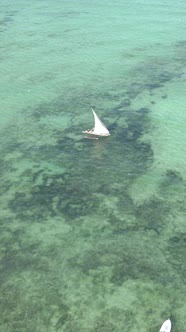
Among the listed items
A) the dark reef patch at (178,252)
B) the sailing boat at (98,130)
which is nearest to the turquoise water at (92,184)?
the dark reef patch at (178,252)

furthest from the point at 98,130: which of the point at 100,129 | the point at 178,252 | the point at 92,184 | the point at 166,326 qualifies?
the point at 166,326

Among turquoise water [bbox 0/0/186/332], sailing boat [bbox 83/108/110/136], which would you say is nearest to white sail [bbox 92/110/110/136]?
sailing boat [bbox 83/108/110/136]

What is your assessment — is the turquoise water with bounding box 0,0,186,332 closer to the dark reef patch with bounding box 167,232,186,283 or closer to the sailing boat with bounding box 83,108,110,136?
the dark reef patch with bounding box 167,232,186,283

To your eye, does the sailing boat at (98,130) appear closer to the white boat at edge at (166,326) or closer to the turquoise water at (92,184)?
the turquoise water at (92,184)

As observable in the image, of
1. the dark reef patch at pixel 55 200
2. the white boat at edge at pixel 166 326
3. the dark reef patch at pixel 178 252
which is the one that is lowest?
the dark reef patch at pixel 178 252

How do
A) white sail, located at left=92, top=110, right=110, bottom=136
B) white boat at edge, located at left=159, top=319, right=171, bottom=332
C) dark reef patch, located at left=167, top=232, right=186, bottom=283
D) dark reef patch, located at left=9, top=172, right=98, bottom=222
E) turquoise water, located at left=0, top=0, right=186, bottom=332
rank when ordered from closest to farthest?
white boat at edge, located at left=159, top=319, right=171, bottom=332
turquoise water, located at left=0, top=0, right=186, bottom=332
dark reef patch, located at left=167, top=232, right=186, bottom=283
dark reef patch, located at left=9, top=172, right=98, bottom=222
white sail, located at left=92, top=110, right=110, bottom=136

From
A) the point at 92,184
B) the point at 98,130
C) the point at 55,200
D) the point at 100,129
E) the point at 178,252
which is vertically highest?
the point at 100,129

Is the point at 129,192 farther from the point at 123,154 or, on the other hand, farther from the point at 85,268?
the point at 85,268

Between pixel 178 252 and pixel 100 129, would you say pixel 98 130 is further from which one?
pixel 178 252

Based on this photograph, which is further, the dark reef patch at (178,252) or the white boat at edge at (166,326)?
the dark reef patch at (178,252)
